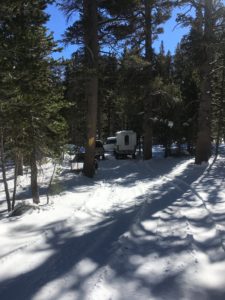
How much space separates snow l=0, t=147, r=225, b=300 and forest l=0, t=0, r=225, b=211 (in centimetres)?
255

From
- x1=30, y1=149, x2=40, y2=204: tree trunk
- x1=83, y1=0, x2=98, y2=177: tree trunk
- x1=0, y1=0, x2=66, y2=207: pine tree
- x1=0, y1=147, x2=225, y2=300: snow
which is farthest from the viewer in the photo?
x1=83, y1=0, x2=98, y2=177: tree trunk

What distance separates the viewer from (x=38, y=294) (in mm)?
4660

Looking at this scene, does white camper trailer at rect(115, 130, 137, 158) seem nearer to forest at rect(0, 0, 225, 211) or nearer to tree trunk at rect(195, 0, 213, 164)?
forest at rect(0, 0, 225, 211)

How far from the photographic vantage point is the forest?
10008 mm

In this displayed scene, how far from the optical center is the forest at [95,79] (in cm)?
A: 1001

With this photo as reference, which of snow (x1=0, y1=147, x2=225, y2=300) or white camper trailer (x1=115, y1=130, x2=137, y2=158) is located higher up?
white camper trailer (x1=115, y1=130, x2=137, y2=158)

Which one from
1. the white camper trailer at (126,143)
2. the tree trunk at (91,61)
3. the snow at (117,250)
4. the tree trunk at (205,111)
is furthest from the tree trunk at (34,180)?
the white camper trailer at (126,143)

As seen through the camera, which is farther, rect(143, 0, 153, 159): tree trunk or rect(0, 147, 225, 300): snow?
rect(143, 0, 153, 159): tree trunk

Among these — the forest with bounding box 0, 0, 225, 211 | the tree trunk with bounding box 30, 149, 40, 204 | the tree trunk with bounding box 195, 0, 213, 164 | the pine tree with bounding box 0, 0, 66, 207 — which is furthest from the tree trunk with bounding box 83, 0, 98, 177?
the tree trunk with bounding box 30, 149, 40, 204

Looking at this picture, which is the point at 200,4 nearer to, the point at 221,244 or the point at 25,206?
the point at 25,206

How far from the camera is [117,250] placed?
21.0 ft

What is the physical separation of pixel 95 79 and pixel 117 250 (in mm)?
13687

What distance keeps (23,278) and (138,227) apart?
10.9ft

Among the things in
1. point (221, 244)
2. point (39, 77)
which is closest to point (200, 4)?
point (39, 77)
